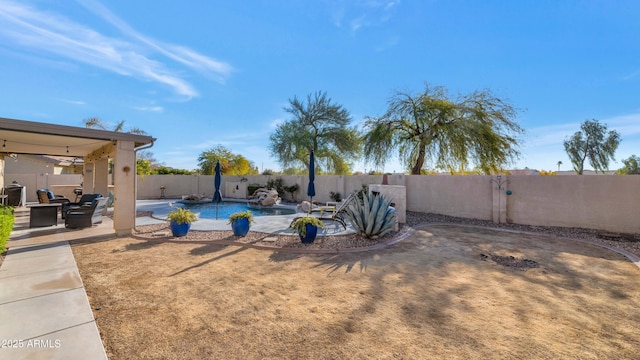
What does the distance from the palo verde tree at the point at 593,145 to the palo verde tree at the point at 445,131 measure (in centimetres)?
3042

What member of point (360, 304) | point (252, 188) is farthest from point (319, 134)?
point (360, 304)

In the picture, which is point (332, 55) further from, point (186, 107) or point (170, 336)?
point (170, 336)

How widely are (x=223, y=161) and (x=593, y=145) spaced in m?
45.0

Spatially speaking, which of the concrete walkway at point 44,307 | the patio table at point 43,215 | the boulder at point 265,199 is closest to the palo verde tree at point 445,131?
the boulder at point 265,199

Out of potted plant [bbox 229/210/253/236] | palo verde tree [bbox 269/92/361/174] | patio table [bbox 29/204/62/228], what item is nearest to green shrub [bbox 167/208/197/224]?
potted plant [bbox 229/210/253/236]

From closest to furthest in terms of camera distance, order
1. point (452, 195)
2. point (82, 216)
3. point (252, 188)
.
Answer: point (82, 216)
point (452, 195)
point (252, 188)

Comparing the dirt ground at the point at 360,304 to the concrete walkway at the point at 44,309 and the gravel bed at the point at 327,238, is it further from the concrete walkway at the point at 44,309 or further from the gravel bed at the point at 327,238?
the gravel bed at the point at 327,238

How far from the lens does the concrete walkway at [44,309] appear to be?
2383 millimetres

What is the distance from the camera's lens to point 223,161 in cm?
3016

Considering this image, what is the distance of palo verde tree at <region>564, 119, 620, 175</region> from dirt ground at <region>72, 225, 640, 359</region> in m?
37.0

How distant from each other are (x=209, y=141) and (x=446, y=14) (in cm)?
2827

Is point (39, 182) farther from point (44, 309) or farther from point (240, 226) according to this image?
point (44, 309)

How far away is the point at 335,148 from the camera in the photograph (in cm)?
2097

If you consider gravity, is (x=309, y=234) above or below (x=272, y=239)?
above
